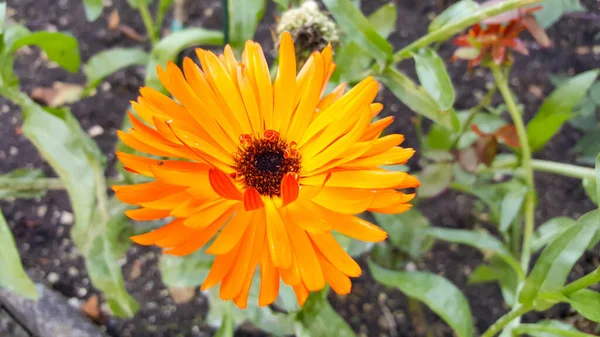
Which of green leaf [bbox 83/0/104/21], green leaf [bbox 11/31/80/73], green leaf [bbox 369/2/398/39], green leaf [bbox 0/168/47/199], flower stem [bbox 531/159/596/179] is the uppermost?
green leaf [bbox 83/0/104/21]

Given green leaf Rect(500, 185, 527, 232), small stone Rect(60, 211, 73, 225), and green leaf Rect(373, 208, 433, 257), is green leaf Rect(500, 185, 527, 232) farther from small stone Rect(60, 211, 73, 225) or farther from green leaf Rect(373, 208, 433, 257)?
small stone Rect(60, 211, 73, 225)

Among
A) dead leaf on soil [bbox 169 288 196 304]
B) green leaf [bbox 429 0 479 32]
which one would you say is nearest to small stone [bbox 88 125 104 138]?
dead leaf on soil [bbox 169 288 196 304]

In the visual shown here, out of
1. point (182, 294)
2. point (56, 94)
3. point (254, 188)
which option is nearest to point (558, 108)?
point (254, 188)

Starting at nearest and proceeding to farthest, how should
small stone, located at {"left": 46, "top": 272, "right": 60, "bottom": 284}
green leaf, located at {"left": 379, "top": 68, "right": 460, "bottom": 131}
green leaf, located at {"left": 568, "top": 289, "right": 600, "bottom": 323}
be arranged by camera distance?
1. green leaf, located at {"left": 568, "top": 289, "right": 600, "bottom": 323}
2. green leaf, located at {"left": 379, "top": 68, "right": 460, "bottom": 131}
3. small stone, located at {"left": 46, "top": 272, "right": 60, "bottom": 284}

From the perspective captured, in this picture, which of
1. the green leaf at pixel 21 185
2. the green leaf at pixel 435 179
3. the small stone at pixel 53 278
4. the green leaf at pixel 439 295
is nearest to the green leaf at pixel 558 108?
the green leaf at pixel 435 179

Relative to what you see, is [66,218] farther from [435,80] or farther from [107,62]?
[435,80]

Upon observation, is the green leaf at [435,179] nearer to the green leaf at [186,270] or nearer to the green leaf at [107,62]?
the green leaf at [186,270]

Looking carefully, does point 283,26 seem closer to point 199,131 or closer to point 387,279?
point 199,131
